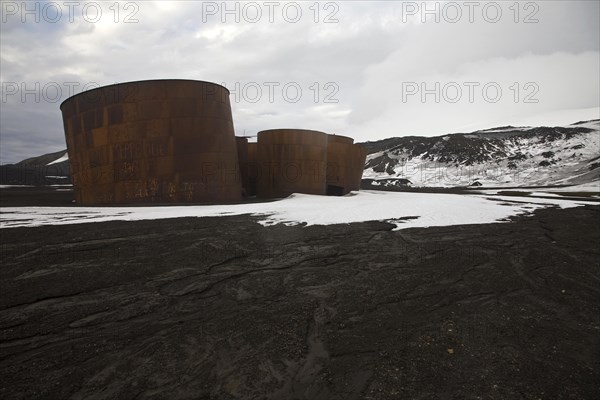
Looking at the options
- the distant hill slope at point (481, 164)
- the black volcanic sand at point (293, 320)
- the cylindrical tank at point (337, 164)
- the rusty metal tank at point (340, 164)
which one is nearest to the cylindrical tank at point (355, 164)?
the rusty metal tank at point (340, 164)

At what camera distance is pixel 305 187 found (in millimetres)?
16125

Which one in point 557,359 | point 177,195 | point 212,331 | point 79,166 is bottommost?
point 557,359

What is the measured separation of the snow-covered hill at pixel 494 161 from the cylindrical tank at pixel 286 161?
1088 inches

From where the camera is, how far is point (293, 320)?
2.73 m

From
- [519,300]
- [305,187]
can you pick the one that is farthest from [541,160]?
[519,300]

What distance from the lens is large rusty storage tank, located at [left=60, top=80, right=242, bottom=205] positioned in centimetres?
1135

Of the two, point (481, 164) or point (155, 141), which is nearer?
point (155, 141)

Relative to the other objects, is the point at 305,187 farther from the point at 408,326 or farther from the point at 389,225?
the point at 408,326

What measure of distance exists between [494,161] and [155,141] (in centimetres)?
4847

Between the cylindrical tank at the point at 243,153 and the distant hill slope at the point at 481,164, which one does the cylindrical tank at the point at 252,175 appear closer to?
the cylindrical tank at the point at 243,153

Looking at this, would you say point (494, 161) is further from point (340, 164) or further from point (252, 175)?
point (252, 175)

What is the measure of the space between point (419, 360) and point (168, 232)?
483cm

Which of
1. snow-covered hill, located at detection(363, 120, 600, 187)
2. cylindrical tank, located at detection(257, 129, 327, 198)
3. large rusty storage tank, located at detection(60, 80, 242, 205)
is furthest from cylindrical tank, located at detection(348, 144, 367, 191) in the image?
snow-covered hill, located at detection(363, 120, 600, 187)

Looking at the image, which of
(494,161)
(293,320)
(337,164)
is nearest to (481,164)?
(494,161)
